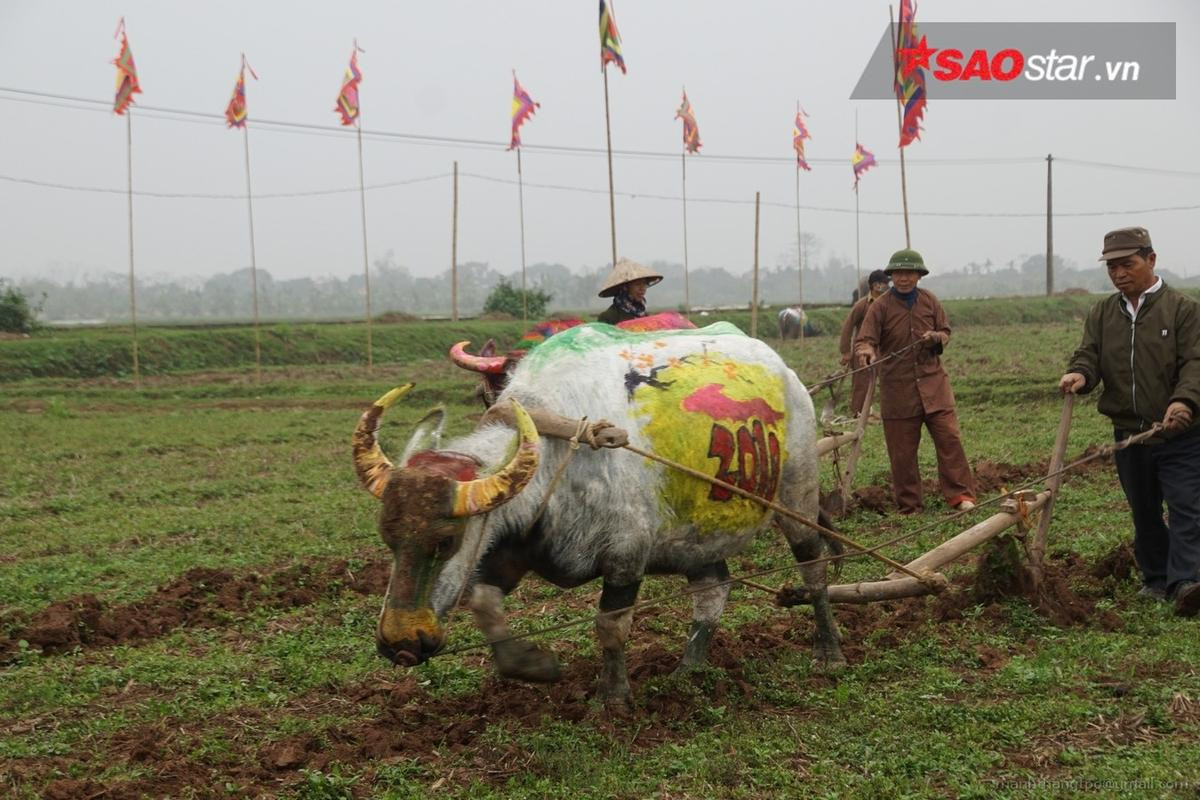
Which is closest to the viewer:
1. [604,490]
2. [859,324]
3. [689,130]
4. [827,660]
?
[604,490]

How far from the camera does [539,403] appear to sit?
562 centimetres

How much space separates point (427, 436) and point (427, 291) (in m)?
126

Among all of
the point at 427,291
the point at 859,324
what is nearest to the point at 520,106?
the point at 859,324

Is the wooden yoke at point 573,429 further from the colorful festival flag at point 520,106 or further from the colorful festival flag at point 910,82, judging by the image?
the colorful festival flag at point 520,106

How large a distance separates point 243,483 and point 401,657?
8866mm

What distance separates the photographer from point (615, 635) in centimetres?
562

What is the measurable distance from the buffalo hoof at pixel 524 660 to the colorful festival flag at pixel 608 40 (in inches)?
669

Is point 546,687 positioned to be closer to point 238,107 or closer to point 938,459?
point 938,459

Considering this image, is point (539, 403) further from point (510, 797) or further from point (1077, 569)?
point (1077, 569)

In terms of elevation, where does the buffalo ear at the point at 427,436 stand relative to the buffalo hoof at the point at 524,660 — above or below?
above

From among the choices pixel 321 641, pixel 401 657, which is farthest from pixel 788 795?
pixel 321 641

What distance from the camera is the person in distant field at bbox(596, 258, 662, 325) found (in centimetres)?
711

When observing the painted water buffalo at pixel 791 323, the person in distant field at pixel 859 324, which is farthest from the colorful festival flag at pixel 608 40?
the painted water buffalo at pixel 791 323

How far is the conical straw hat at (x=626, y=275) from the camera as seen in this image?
7.09 meters
